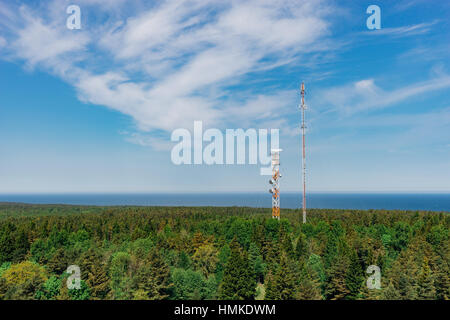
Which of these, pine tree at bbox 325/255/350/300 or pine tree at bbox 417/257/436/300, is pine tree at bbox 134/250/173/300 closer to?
pine tree at bbox 325/255/350/300

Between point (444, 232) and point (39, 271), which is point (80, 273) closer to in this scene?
point (39, 271)

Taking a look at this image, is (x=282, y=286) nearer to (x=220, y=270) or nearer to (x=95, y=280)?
(x=220, y=270)

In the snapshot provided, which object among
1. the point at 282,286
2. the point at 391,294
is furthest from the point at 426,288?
the point at 282,286

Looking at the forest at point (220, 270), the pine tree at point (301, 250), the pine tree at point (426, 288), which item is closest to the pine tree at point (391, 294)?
the forest at point (220, 270)

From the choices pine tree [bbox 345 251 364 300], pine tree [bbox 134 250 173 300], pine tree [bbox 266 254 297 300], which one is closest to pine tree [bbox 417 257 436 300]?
pine tree [bbox 345 251 364 300]

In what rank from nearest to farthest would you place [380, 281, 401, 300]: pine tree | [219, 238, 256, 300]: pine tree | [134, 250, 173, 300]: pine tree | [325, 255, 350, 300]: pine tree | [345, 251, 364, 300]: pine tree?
[380, 281, 401, 300]: pine tree → [134, 250, 173, 300]: pine tree → [219, 238, 256, 300]: pine tree → [345, 251, 364, 300]: pine tree → [325, 255, 350, 300]: pine tree

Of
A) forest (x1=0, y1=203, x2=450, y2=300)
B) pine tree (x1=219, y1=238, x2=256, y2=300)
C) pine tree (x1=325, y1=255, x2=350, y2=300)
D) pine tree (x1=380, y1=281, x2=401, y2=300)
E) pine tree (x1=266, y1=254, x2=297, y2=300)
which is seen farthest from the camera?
pine tree (x1=325, y1=255, x2=350, y2=300)

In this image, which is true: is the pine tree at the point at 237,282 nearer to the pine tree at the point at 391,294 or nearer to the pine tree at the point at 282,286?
the pine tree at the point at 282,286

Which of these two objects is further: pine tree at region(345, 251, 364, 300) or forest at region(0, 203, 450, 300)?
pine tree at region(345, 251, 364, 300)

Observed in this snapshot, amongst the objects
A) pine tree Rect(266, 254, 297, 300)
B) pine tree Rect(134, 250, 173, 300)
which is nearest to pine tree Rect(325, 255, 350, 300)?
pine tree Rect(266, 254, 297, 300)

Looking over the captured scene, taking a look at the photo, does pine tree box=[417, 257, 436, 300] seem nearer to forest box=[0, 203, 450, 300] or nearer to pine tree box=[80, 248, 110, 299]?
forest box=[0, 203, 450, 300]

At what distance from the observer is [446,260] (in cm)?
2980
